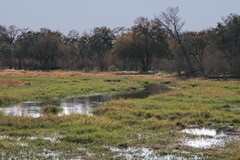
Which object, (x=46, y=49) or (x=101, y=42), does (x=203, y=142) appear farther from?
(x=101, y=42)

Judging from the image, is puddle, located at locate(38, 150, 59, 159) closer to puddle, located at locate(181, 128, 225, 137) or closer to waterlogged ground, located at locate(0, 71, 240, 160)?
waterlogged ground, located at locate(0, 71, 240, 160)

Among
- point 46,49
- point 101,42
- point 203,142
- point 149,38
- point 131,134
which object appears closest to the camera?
point 203,142

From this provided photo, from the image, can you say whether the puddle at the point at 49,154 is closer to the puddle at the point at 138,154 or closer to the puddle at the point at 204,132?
the puddle at the point at 138,154

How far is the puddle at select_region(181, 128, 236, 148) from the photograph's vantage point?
54.8ft

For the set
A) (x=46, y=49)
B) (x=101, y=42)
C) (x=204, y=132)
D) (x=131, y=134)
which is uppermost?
(x=101, y=42)

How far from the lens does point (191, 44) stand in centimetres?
8531

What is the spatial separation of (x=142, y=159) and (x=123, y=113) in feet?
36.3

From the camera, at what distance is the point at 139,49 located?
315 ft

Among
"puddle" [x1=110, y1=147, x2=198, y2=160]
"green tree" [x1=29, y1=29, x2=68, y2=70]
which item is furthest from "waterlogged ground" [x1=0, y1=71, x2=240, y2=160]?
"green tree" [x1=29, y1=29, x2=68, y2=70]

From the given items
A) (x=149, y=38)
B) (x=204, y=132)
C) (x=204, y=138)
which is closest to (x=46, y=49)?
(x=149, y=38)

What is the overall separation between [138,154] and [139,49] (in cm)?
8194

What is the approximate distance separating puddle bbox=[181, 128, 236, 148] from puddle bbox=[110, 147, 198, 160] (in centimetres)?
211

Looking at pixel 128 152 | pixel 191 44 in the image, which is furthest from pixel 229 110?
pixel 191 44

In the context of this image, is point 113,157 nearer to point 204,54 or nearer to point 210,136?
point 210,136
